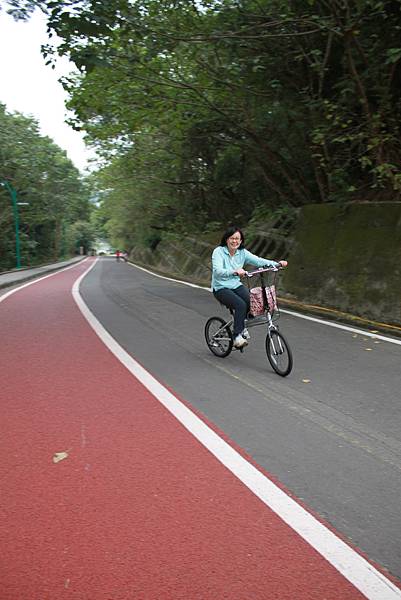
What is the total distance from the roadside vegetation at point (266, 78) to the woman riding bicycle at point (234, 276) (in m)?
3.33

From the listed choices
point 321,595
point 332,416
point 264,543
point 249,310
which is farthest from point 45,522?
point 249,310

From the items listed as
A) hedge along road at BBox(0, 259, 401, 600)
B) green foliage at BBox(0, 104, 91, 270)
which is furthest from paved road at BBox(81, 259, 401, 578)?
green foliage at BBox(0, 104, 91, 270)

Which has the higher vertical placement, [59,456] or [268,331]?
[268,331]

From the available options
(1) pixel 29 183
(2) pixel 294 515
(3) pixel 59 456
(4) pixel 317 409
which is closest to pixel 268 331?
(4) pixel 317 409

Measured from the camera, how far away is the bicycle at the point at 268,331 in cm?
641

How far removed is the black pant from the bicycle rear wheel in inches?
12.3

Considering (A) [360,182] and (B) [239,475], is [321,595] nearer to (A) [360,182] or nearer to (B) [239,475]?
(B) [239,475]

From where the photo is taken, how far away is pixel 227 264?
23.1 feet

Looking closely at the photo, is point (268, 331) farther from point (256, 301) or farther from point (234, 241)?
point (234, 241)

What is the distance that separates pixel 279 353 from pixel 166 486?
3174 mm

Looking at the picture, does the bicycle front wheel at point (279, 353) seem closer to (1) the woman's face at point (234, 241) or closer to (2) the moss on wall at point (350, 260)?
(1) the woman's face at point (234, 241)

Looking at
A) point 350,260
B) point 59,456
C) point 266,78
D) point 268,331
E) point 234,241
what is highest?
point 266,78

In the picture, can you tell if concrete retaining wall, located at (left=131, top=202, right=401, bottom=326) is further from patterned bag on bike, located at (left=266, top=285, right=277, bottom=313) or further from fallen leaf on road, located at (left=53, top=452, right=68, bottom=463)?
fallen leaf on road, located at (left=53, top=452, right=68, bottom=463)

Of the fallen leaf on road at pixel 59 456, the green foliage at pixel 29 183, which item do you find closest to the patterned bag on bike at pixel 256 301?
the fallen leaf on road at pixel 59 456
